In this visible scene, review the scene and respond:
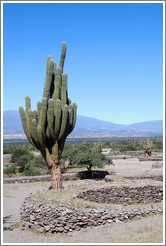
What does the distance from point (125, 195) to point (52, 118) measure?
5282 millimetres

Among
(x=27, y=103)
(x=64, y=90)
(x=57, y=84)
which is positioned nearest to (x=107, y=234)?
(x=64, y=90)

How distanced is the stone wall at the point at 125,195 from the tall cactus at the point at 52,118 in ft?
8.51

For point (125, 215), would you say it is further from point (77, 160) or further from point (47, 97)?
point (77, 160)

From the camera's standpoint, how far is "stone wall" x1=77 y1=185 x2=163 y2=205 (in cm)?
1302

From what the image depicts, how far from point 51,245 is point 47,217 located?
2.16 m

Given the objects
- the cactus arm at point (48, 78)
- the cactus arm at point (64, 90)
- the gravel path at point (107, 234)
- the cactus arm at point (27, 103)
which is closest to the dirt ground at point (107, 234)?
the gravel path at point (107, 234)

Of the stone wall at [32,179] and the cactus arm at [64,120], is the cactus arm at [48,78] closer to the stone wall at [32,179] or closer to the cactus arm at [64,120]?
the cactus arm at [64,120]

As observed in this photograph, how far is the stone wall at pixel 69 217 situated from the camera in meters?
10.1

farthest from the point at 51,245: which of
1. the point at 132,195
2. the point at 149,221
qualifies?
the point at 132,195

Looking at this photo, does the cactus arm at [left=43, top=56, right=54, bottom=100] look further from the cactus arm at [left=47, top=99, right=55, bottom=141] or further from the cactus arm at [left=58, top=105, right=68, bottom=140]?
the cactus arm at [left=58, top=105, right=68, bottom=140]

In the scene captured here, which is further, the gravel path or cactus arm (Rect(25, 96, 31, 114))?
cactus arm (Rect(25, 96, 31, 114))

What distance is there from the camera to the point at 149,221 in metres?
10.2

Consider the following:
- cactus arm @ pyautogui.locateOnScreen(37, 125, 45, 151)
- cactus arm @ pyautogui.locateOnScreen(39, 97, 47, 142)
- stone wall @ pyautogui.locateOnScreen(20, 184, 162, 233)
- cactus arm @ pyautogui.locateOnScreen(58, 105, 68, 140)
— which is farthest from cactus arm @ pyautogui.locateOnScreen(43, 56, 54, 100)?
stone wall @ pyautogui.locateOnScreen(20, 184, 162, 233)

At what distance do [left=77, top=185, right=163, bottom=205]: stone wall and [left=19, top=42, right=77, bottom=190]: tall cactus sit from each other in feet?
8.51
